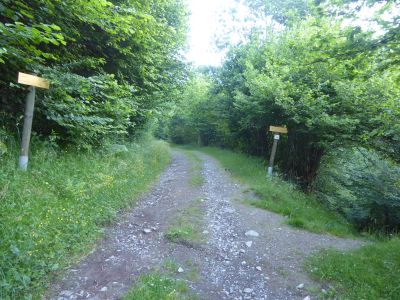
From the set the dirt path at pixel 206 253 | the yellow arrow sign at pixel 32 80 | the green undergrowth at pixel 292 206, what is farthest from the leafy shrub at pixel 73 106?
the green undergrowth at pixel 292 206

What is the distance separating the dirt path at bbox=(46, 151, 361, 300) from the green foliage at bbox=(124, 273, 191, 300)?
166mm

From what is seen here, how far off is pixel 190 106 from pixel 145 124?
21014mm

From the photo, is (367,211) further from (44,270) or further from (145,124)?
(145,124)

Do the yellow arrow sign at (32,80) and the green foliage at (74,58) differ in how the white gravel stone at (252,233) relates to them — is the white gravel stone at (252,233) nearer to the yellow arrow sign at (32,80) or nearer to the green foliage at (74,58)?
the green foliage at (74,58)

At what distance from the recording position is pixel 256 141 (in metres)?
19.1

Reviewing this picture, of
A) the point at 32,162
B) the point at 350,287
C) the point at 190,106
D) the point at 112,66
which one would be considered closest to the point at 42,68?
the point at 32,162

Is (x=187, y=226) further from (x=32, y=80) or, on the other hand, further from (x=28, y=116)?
(x=32, y=80)

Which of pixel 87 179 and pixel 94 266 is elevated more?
pixel 87 179

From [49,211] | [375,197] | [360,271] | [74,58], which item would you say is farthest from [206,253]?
[74,58]

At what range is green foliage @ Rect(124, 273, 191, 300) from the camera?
3.93 metres

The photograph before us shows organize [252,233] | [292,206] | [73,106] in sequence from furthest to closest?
1. [292,206]
2. [252,233]
3. [73,106]

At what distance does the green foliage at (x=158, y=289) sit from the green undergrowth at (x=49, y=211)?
47.6 inches

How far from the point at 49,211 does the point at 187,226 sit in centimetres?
299

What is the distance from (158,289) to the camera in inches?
162
